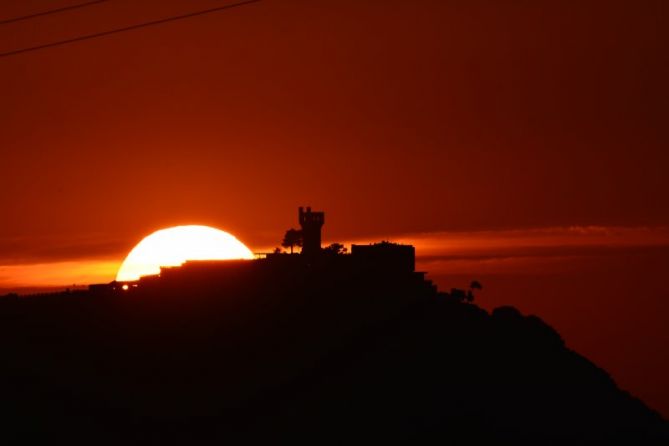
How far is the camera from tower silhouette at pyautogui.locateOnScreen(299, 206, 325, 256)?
269 feet

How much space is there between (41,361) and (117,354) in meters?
4.49

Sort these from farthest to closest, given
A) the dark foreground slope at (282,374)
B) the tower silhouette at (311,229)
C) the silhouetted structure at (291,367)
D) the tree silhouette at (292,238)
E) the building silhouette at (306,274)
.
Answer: the tree silhouette at (292,238) → the tower silhouette at (311,229) → the building silhouette at (306,274) → the silhouetted structure at (291,367) → the dark foreground slope at (282,374)

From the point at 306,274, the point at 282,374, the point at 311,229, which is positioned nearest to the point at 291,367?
the point at 282,374

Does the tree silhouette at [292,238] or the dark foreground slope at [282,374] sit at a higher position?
the tree silhouette at [292,238]

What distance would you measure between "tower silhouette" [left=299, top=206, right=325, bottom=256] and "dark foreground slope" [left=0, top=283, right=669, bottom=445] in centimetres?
999

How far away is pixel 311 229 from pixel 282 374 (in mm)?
22815

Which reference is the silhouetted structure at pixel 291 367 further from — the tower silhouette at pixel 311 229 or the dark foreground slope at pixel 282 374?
the tower silhouette at pixel 311 229

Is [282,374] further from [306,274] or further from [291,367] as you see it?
[306,274]

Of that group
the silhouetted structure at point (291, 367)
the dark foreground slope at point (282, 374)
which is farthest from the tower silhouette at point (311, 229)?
the dark foreground slope at point (282, 374)

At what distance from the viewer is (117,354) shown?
63844 mm

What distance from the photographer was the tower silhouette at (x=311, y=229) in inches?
3231

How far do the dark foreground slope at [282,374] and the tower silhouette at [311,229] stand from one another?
9993 millimetres

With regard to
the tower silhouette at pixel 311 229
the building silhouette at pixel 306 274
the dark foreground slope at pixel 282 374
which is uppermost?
the tower silhouette at pixel 311 229

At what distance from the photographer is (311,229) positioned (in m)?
83.0
